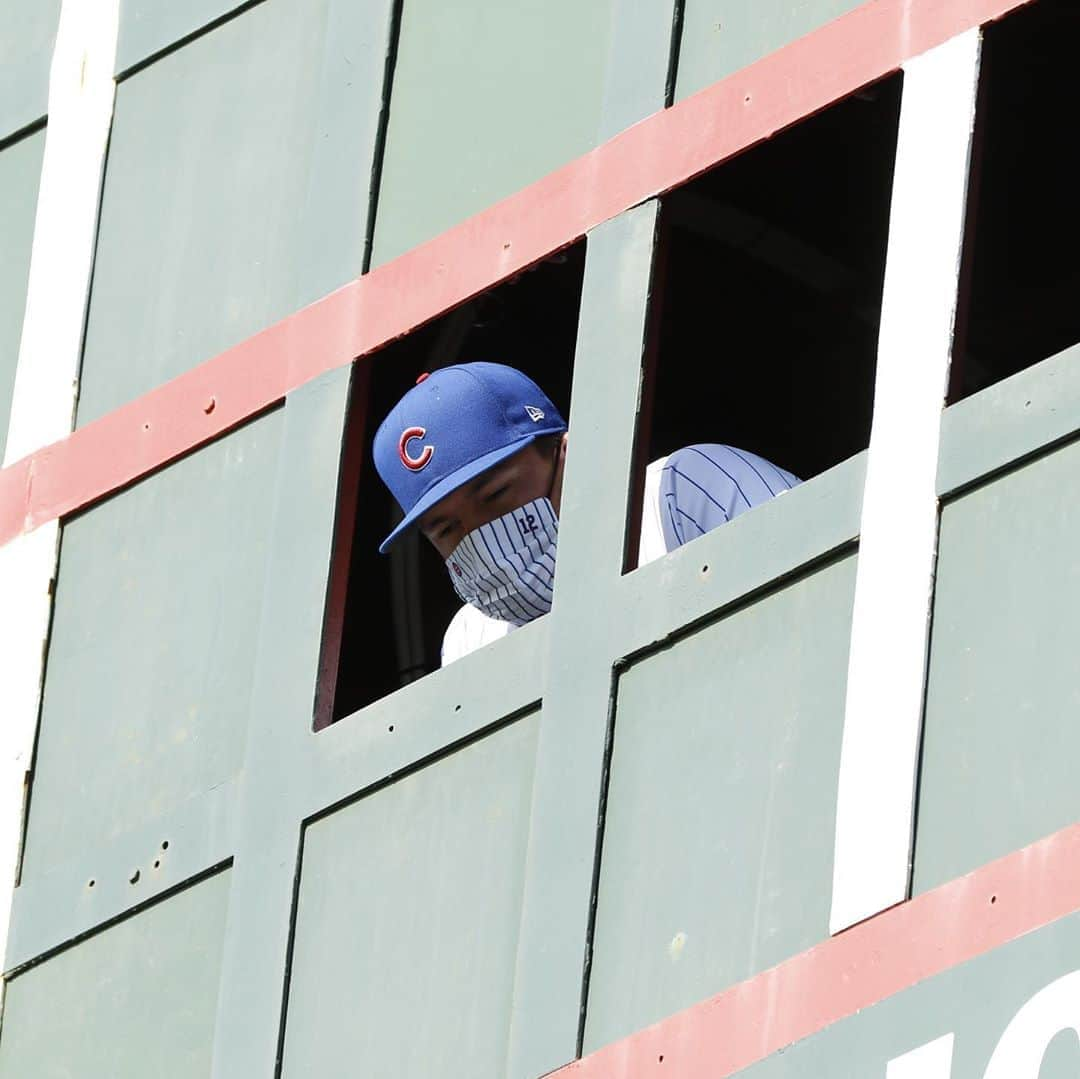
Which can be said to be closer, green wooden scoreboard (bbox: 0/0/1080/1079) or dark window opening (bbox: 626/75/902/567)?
green wooden scoreboard (bbox: 0/0/1080/1079)

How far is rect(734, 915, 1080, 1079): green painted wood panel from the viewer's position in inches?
339

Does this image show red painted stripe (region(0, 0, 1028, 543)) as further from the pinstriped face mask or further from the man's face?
the pinstriped face mask

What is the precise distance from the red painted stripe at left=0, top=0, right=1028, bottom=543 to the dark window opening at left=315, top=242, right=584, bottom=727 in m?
0.50

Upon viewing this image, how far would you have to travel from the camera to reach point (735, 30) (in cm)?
1023

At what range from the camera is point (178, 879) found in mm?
10578

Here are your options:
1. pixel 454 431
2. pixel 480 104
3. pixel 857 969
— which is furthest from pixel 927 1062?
pixel 480 104

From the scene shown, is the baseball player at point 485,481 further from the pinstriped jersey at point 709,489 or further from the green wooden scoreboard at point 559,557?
the pinstriped jersey at point 709,489

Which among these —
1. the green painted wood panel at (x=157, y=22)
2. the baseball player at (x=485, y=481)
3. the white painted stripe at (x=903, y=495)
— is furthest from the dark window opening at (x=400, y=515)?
the white painted stripe at (x=903, y=495)

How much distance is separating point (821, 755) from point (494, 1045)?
3.46 feet

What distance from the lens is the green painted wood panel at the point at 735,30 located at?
10070mm

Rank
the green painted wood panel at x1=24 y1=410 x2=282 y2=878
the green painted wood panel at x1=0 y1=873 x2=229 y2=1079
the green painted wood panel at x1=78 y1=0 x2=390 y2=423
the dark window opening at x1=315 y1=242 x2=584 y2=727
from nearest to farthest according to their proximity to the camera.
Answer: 1. the green painted wood panel at x1=0 y1=873 x2=229 y2=1079
2. the green painted wood panel at x1=24 y1=410 x2=282 y2=878
3. the green painted wood panel at x1=78 y1=0 x2=390 y2=423
4. the dark window opening at x1=315 y1=242 x2=584 y2=727

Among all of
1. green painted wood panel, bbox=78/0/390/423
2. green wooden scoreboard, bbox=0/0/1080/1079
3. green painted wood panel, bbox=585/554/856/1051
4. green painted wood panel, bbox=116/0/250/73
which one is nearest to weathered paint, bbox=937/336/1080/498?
green wooden scoreboard, bbox=0/0/1080/1079

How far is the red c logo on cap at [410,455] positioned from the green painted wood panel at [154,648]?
0.54 metres

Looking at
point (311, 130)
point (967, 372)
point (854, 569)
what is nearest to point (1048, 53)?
point (967, 372)
